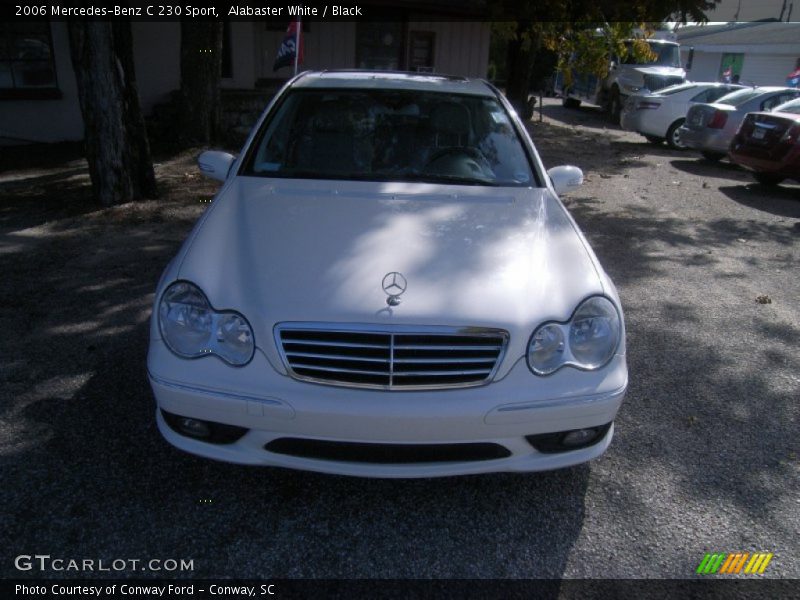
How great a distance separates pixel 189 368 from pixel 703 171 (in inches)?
454

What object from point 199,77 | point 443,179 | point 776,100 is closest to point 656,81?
point 776,100

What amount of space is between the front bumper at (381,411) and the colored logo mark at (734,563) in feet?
2.24

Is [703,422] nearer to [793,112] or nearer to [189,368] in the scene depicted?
[189,368]

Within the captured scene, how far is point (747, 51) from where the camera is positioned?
3288 centimetres

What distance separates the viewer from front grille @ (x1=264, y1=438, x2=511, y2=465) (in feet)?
8.18

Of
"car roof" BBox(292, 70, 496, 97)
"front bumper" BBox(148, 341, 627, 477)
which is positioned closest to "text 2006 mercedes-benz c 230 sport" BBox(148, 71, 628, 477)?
"front bumper" BBox(148, 341, 627, 477)

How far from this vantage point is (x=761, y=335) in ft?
15.6

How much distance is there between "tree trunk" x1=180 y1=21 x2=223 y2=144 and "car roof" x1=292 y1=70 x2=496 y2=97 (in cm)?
617

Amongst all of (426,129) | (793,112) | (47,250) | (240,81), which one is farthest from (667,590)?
(240,81)

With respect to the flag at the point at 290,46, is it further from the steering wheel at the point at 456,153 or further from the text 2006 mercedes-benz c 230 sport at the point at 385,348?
the text 2006 mercedes-benz c 230 sport at the point at 385,348

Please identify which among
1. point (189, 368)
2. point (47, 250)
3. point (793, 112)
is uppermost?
point (793, 112)

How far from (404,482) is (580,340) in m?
1.01

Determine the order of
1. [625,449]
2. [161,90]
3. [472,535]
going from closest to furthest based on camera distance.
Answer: [472,535], [625,449], [161,90]

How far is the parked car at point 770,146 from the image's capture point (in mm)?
9438
